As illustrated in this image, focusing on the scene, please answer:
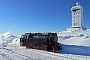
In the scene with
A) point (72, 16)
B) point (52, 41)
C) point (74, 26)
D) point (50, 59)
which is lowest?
point (50, 59)

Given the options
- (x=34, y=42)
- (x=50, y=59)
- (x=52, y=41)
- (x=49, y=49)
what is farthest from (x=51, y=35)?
(x=50, y=59)

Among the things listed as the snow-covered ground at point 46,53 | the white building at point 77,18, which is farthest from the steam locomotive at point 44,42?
the white building at point 77,18

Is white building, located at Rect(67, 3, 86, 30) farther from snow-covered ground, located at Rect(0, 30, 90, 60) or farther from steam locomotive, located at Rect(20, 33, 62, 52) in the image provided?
steam locomotive, located at Rect(20, 33, 62, 52)

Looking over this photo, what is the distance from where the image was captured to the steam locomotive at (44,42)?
16475 millimetres

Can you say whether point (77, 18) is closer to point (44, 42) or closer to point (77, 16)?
point (77, 16)

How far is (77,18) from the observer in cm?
4781

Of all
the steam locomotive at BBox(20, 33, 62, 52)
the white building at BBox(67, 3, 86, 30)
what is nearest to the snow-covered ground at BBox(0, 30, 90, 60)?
the steam locomotive at BBox(20, 33, 62, 52)

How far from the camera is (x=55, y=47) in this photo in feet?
52.4

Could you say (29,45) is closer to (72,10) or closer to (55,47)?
(55,47)

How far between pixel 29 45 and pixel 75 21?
31.5m

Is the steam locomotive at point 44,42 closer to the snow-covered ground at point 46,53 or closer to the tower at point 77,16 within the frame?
the snow-covered ground at point 46,53

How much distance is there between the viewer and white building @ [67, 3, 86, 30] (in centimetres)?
4703

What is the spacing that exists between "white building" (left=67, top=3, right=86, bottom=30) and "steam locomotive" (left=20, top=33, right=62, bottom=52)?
2987 centimetres

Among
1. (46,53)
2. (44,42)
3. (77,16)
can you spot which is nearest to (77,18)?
(77,16)
